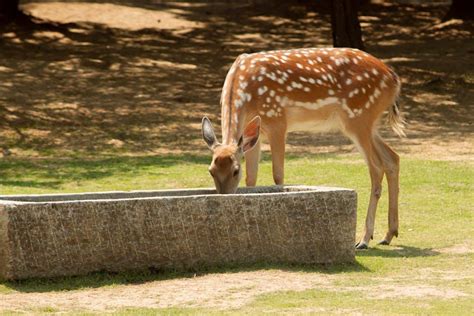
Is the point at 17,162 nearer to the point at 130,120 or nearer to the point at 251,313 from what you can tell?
the point at 130,120

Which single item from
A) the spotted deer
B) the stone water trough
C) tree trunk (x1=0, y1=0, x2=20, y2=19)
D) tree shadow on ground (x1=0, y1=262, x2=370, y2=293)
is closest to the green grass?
tree shadow on ground (x1=0, y1=262, x2=370, y2=293)

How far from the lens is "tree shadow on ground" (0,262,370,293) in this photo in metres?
9.66

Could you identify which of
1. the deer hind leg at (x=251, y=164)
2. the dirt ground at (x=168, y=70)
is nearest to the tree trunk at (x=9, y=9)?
the dirt ground at (x=168, y=70)

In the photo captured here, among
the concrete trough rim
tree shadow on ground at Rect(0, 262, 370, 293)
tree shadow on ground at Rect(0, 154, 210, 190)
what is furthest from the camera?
tree shadow on ground at Rect(0, 154, 210, 190)

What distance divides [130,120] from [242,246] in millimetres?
11960

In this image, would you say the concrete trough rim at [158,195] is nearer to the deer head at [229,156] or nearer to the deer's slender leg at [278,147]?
the deer head at [229,156]

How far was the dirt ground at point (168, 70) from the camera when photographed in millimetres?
20469

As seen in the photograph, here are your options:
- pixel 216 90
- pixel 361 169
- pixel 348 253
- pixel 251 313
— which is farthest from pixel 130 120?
pixel 251 313

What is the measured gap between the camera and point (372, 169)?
12594 millimetres

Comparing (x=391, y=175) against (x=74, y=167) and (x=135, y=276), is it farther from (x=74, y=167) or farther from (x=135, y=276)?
(x=74, y=167)

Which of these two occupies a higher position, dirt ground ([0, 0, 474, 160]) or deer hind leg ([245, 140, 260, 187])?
deer hind leg ([245, 140, 260, 187])

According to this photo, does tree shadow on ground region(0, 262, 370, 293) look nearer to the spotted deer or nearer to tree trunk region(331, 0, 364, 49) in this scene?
the spotted deer

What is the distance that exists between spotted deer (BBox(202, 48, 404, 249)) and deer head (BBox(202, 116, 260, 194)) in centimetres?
19

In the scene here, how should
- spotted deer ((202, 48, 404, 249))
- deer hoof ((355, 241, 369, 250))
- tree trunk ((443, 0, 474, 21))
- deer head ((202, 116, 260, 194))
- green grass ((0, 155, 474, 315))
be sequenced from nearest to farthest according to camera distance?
green grass ((0, 155, 474, 315))
deer head ((202, 116, 260, 194))
deer hoof ((355, 241, 369, 250))
spotted deer ((202, 48, 404, 249))
tree trunk ((443, 0, 474, 21))
